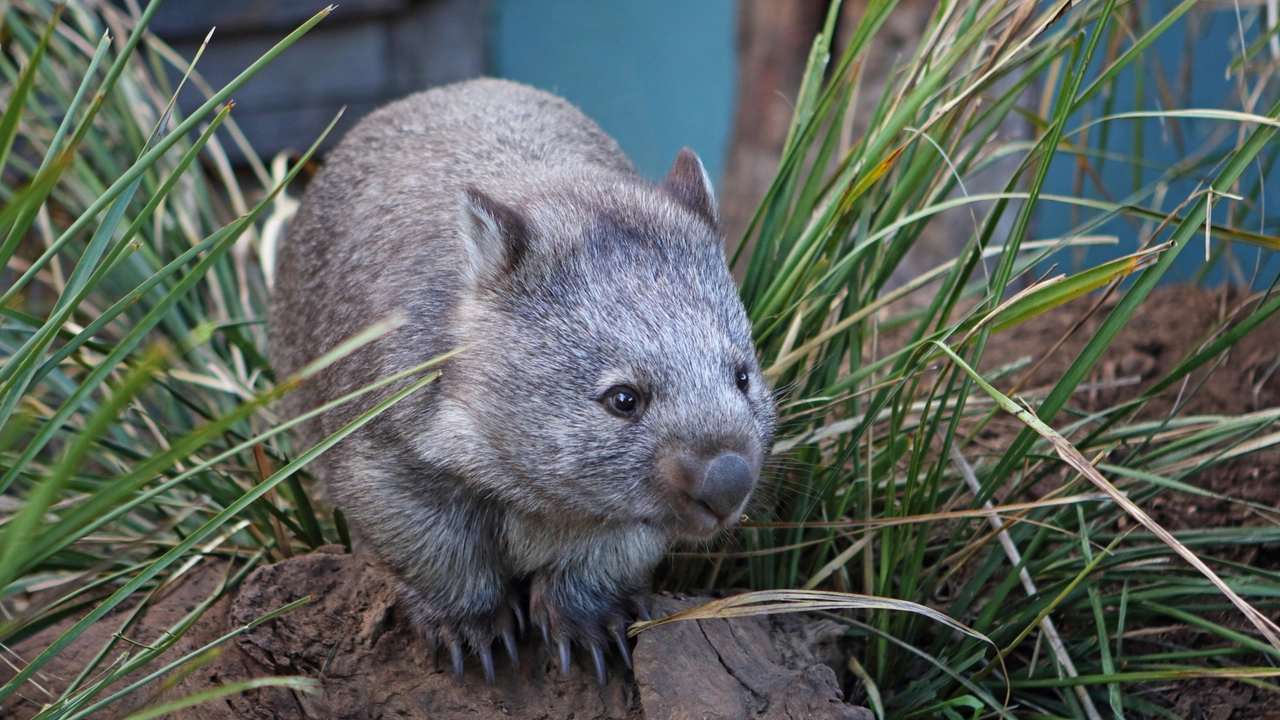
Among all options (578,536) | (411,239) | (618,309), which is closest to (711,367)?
(618,309)

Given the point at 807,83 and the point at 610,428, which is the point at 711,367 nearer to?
the point at 610,428

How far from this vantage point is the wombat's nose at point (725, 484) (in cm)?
233

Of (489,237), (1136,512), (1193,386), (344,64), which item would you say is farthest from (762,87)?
(1136,512)

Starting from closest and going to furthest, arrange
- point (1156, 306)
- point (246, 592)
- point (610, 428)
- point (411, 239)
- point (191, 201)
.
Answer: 1. point (610, 428)
2. point (246, 592)
3. point (411, 239)
4. point (1156, 306)
5. point (191, 201)

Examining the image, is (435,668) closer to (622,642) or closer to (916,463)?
(622,642)

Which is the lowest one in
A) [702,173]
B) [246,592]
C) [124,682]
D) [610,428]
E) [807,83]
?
[124,682]

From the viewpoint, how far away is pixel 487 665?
266cm

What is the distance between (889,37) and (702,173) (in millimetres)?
3064

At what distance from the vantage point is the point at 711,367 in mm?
2508

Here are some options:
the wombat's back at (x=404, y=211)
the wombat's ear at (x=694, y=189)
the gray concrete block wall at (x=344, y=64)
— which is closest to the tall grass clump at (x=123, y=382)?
the wombat's back at (x=404, y=211)

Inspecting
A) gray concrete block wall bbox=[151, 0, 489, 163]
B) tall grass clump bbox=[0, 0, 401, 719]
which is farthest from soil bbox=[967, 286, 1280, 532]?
gray concrete block wall bbox=[151, 0, 489, 163]

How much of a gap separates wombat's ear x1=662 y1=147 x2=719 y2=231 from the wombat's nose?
921 mm

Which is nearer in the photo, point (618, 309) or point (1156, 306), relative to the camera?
point (618, 309)

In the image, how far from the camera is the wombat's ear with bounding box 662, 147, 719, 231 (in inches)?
120
